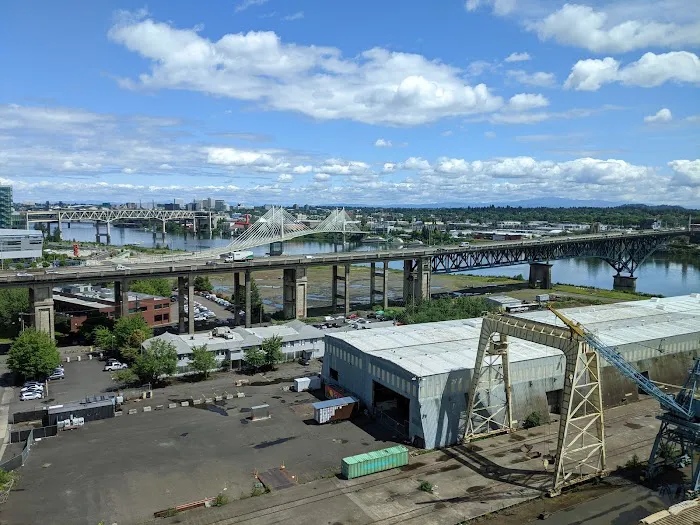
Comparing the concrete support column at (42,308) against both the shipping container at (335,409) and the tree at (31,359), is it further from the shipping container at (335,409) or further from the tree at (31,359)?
the shipping container at (335,409)

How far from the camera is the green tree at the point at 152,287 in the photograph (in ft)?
230

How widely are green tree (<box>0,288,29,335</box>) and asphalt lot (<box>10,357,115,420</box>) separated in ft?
48.0

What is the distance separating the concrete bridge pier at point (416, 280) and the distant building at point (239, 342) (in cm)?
3100

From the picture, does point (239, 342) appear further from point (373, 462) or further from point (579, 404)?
point (579, 404)

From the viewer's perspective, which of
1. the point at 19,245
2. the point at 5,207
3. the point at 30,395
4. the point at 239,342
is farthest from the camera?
the point at 5,207

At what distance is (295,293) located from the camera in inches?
2621

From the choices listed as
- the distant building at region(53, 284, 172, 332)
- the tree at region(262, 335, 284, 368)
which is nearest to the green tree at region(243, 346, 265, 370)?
the tree at region(262, 335, 284, 368)

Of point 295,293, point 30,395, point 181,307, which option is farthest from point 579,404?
point 295,293

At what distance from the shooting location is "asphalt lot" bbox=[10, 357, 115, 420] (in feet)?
118

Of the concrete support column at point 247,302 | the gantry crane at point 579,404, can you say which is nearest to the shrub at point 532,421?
the gantry crane at point 579,404

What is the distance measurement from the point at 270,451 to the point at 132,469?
686 cm

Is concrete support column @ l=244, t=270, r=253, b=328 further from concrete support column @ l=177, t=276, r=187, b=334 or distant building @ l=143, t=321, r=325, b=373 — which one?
distant building @ l=143, t=321, r=325, b=373

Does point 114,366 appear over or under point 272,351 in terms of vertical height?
under

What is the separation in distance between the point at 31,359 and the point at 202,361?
1233 cm
